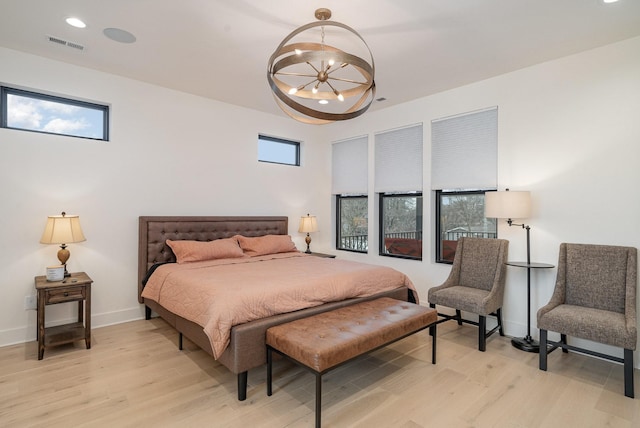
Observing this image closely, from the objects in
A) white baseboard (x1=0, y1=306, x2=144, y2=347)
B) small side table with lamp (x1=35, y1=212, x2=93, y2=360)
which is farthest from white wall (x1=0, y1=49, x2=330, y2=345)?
small side table with lamp (x1=35, y1=212, x2=93, y2=360)

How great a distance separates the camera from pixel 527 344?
10.7 ft

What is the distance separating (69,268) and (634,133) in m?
5.64

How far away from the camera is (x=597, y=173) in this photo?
312 centimetres

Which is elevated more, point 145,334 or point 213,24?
point 213,24

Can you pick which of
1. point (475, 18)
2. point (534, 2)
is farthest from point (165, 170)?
point (534, 2)

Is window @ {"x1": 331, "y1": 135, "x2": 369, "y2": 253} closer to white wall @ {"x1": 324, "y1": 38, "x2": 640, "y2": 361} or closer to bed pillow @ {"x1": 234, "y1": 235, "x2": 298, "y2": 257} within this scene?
bed pillow @ {"x1": 234, "y1": 235, "x2": 298, "y2": 257}

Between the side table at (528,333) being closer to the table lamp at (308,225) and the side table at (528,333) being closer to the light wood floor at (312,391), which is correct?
the light wood floor at (312,391)

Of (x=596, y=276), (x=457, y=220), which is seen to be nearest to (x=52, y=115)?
(x=457, y=220)

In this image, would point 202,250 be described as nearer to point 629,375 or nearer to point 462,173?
point 462,173

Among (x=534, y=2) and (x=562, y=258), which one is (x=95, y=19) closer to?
(x=534, y=2)

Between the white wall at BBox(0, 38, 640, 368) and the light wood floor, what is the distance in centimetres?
84

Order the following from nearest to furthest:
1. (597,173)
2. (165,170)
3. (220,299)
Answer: (220,299) → (597,173) → (165,170)

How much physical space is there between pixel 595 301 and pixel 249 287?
304 cm

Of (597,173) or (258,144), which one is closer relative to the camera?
(597,173)
